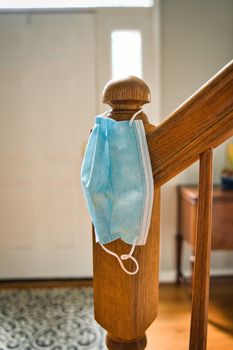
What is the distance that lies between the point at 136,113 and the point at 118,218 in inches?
6.6

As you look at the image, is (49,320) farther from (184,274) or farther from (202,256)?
(202,256)

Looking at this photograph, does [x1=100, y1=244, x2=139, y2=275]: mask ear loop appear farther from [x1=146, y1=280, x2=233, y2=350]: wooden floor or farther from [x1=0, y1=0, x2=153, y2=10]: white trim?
[x1=0, y1=0, x2=153, y2=10]: white trim

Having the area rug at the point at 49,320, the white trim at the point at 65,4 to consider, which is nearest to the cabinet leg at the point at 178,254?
the area rug at the point at 49,320

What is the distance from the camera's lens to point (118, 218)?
0.47 m

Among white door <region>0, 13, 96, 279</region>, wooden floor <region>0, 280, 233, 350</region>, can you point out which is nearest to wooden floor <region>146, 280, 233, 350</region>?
wooden floor <region>0, 280, 233, 350</region>

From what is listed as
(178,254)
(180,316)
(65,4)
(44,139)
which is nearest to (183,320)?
(180,316)

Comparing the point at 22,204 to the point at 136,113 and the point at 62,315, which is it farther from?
the point at 136,113

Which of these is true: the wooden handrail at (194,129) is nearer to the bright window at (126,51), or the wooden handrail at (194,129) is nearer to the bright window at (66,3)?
the bright window at (126,51)

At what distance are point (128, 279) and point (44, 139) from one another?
196cm

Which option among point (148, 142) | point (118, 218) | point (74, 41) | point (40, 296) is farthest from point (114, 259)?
point (74, 41)

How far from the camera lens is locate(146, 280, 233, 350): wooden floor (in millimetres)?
1686

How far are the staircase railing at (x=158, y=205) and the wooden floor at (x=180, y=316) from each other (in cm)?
131

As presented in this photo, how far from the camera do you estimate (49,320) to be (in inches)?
73.3

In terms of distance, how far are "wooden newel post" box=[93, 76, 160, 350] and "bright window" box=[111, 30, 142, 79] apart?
1.83 meters
